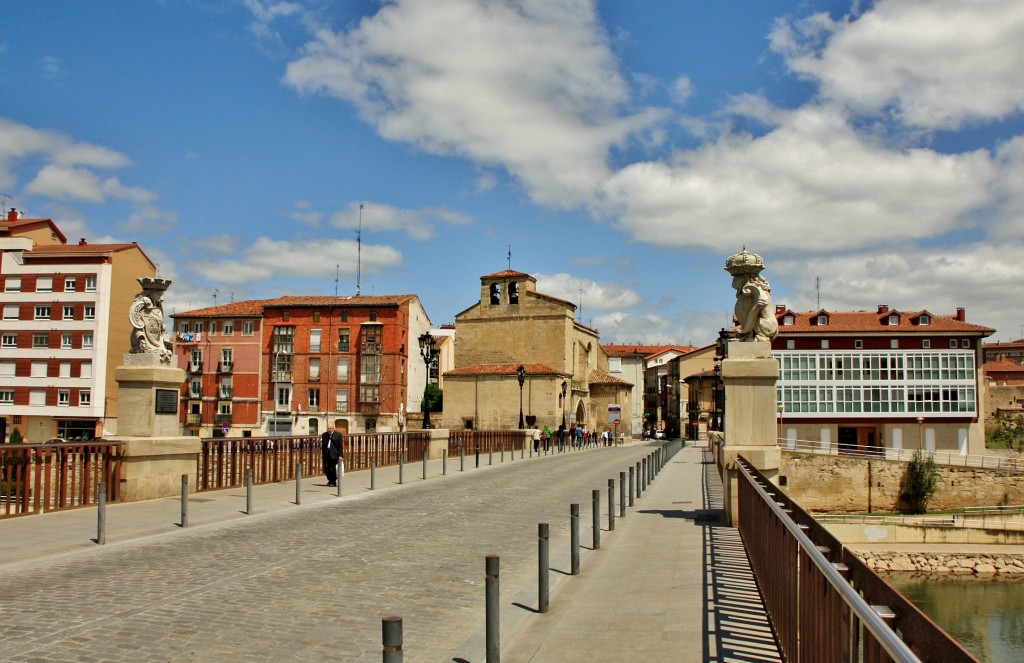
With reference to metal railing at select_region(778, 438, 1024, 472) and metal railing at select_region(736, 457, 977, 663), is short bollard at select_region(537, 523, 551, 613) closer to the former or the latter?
metal railing at select_region(736, 457, 977, 663)

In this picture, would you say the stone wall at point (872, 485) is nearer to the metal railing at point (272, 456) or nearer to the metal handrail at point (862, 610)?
the metal railing at point (272, 456)

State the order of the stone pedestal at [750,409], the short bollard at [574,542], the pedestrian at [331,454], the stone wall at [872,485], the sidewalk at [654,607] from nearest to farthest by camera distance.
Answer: the sidewalk at [654,607]
the short bollard at [574,542]
the stone pedestal at [750,409]
the pedestrian at [331,454]
the stone wall at [872,485]

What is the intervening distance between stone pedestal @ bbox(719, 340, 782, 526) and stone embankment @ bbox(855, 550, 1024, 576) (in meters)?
24.4

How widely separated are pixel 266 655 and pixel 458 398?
62.2 m

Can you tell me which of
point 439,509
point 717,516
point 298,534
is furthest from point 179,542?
point 717,516

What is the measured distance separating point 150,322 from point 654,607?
12.0 metres

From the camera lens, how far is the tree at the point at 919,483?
148 feet

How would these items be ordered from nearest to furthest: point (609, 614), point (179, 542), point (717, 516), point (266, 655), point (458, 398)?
→ point (266, 655), point (609, 614), point (179, 542), point (717, 516), point (458, 398)

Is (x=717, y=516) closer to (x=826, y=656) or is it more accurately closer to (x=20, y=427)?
(x=826, y=656)

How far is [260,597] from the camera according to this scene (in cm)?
784

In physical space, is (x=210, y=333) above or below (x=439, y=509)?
above

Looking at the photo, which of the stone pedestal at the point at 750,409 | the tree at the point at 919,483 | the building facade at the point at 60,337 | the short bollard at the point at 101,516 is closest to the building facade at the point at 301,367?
the building facade at the point at 60,337

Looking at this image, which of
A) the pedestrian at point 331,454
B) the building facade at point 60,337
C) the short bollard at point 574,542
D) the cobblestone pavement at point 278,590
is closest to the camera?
the cobblestone pavement at point 278,590

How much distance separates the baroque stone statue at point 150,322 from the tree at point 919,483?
4148 centimetres
